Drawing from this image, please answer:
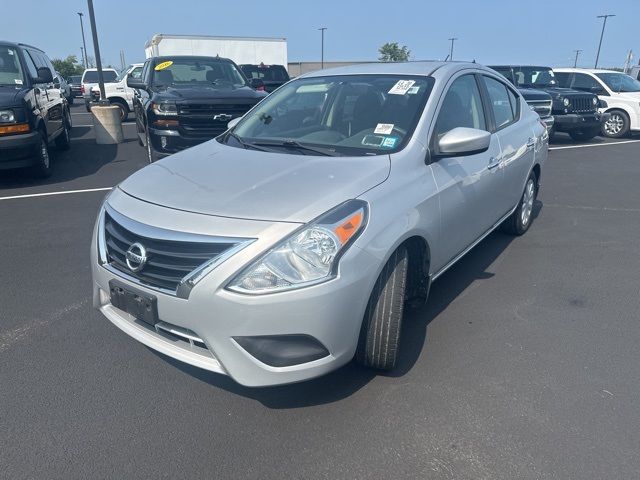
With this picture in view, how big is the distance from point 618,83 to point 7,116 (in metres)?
14.4

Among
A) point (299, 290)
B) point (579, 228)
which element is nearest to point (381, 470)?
point (299, 290)

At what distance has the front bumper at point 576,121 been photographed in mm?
12031

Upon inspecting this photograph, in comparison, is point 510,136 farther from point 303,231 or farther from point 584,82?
point 584,82

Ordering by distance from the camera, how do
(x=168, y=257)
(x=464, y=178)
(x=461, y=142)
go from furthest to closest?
1. (x=464, y=178)
2. (x=461, y=142)
3. (x=168, y=257)

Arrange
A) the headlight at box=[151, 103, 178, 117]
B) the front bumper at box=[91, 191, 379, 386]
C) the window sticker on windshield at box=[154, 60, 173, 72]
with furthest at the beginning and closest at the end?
the window sticker on windshield at box=[154, 60, 173, 72]
the headlight at box=[151, 103, 178, 117]
the front bumper at box=[91, 191, 379, 386]

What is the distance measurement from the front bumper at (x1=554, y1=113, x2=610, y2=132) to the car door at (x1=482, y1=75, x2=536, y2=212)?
8002mm

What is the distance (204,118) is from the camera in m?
7.67

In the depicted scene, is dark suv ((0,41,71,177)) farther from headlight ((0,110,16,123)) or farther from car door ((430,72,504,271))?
car door ((430,72,504,271))

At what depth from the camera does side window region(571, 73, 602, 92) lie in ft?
44.9

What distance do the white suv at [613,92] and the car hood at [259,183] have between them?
1333 centimetres

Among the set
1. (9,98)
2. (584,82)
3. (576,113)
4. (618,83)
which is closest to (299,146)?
(9,98)

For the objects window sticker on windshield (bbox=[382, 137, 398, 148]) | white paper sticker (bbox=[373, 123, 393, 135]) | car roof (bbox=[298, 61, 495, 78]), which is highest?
car roof (bbox=[298, 61, 495, 78])

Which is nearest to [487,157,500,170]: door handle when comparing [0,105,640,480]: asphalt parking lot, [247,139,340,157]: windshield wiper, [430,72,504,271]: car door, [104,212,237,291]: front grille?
[430,72,504,271]: car door

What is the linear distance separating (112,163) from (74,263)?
5.40 m
